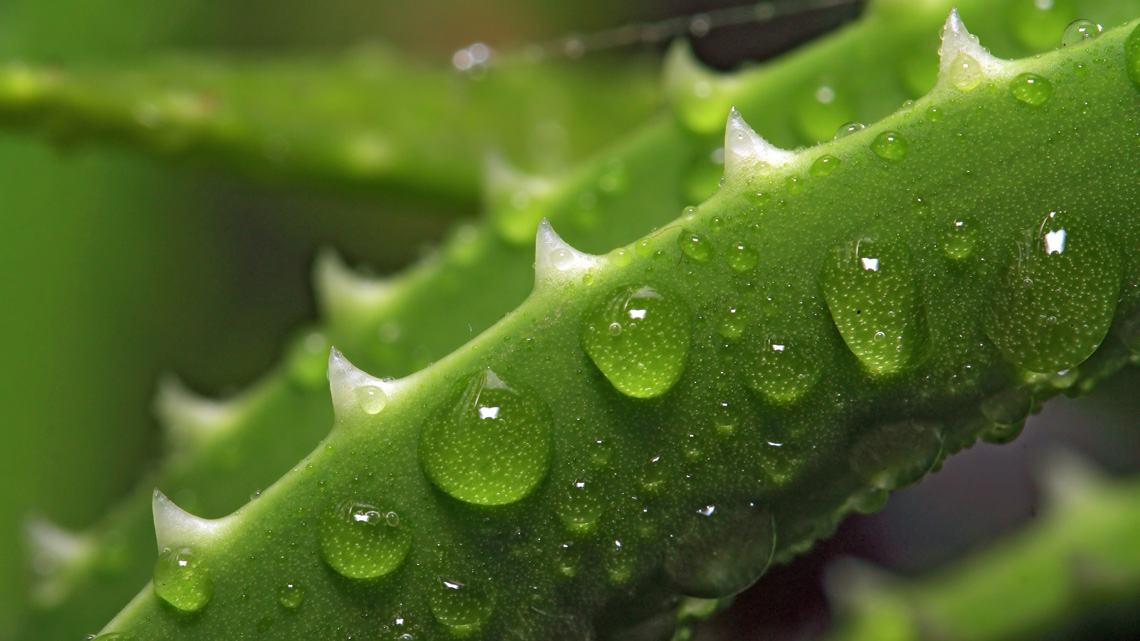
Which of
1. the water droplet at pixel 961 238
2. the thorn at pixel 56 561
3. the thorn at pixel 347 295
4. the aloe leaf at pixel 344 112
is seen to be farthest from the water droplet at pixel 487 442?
the aloe leaf at pixel 344 112

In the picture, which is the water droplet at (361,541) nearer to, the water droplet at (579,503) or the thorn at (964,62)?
the water droplet at (579,503)

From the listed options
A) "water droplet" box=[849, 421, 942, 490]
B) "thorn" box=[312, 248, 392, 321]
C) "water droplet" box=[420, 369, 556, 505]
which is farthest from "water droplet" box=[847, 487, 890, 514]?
"thorn" box=[312, 248, 392, 321]

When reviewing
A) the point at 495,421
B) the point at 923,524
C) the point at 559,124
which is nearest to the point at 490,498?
the point at 495,421

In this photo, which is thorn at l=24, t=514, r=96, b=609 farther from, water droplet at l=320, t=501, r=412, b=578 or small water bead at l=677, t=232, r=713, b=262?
small water bead at l=677, t=232, r=713, b=262

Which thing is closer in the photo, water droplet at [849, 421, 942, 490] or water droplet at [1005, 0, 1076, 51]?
water droplet at [849, 421, 942, 490]

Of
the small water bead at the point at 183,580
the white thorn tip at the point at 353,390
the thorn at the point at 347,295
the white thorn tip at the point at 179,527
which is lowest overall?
the thorn at the point at 347,295
